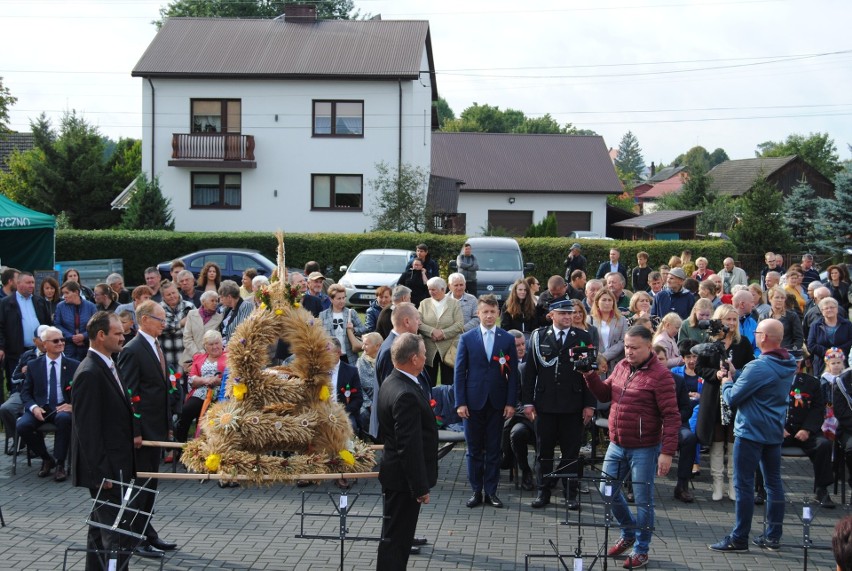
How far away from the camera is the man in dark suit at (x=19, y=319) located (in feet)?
42.0

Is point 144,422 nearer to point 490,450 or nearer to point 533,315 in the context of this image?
point 490,450

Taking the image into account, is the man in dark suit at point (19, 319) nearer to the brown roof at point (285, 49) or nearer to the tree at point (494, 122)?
the brown roof at point (285, 49)

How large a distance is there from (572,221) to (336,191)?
66.9 ft

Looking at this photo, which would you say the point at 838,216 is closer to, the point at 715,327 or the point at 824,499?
the point at 824,499

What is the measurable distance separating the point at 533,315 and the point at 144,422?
6161 mm

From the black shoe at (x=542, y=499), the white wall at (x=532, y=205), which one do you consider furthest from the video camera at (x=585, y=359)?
the white wall at (x=532, y=205)

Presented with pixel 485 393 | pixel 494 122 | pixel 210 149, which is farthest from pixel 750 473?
pixel 494 122

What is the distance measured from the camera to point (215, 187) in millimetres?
37531

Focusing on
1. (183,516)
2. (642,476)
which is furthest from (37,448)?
(642,476)

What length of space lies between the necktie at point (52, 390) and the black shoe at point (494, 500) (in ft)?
16.8

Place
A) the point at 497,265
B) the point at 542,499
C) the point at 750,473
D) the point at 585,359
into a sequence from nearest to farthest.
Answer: the point at 750,473, the point at 585,359, the point at 542,499, the point at 497,265

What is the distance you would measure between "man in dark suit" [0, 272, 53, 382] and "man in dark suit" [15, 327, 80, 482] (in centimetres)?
243

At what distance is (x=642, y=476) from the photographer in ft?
24.8

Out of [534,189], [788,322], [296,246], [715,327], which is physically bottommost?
[788,322]
